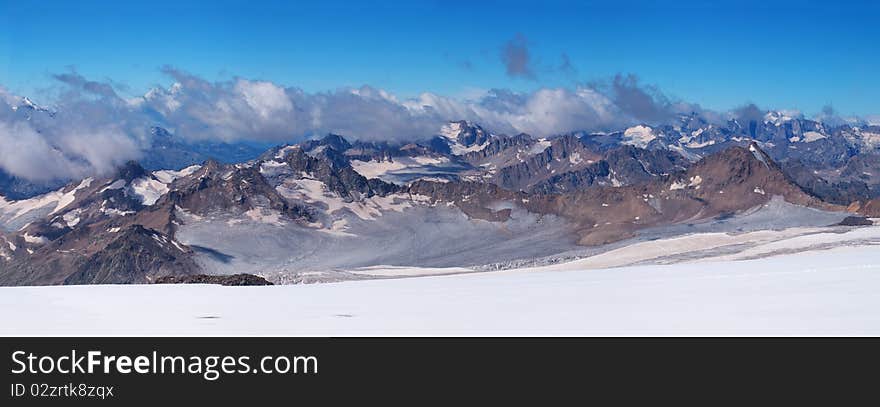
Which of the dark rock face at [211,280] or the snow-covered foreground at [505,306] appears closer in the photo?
the snow-covered foreground at [505,306]

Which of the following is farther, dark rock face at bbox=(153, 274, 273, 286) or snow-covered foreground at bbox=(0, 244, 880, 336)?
dark rock face at bbox=(153, 274, 273, 286)

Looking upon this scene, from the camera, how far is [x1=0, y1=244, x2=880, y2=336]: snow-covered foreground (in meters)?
15.5
